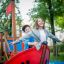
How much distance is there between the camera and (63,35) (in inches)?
1009

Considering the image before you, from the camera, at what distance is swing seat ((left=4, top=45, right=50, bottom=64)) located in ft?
20.7

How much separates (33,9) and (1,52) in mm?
10884

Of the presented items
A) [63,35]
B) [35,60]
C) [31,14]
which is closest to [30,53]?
[35,60]

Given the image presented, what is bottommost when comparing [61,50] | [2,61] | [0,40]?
[61,50]

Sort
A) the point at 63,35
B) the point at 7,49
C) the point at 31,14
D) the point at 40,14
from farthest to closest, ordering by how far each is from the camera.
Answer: the point at 63,35, the point at 31,14, the point at 40,14, the point at 7,49

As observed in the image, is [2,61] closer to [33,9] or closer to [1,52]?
[1,52]

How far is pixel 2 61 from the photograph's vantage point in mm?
6988

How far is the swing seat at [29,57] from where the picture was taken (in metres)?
6.30

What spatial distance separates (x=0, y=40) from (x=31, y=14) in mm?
10864

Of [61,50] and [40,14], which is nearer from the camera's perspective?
[40,14]

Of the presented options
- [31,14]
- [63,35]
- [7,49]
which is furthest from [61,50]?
[7,49]

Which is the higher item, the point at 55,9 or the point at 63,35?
the point at 55,9

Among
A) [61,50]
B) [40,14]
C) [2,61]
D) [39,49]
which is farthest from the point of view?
[61,50]

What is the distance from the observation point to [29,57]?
6.41 metres
